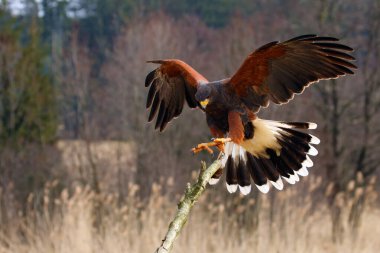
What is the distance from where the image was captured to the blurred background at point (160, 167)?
8.09 meters

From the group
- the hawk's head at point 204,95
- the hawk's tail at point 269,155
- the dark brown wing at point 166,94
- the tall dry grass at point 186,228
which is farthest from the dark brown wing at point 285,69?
the tall dry grass at point 186,228

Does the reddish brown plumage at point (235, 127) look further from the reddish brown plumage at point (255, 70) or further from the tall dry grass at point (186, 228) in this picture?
the tall dry grass at point (186, 228)

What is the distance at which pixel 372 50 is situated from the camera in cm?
1220

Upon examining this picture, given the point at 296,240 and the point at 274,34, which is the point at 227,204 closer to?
the point at 296,240

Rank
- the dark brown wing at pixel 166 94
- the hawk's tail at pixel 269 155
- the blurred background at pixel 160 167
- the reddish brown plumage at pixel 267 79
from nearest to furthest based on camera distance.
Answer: the reddish brown plumage at pixel 267 79, the hawk's tail at pixel 269 155, the dark brown wing at pixel 166 94, the blurred background at pixel 160 167

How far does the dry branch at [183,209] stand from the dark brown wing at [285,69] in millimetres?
1347

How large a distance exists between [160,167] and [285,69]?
7224 mm

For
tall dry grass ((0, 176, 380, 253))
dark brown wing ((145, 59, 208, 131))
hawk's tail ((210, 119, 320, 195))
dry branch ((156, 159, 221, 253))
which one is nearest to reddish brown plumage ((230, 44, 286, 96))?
hawk's tail ((210, 119, 320, 195))

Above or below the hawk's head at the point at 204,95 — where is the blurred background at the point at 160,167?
below

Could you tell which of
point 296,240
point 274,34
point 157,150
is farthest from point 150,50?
point 296,240

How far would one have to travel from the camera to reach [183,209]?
285 cm

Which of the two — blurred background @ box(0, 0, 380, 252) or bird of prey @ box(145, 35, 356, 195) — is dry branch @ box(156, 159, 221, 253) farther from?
blurred background @ box(0, 0, 380, 252)

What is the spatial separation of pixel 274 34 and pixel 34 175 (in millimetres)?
8082

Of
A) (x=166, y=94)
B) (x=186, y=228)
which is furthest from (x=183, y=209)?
(x=186, y=228)
